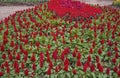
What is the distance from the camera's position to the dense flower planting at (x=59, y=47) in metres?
5.46

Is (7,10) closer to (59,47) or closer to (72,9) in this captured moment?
(72,9)

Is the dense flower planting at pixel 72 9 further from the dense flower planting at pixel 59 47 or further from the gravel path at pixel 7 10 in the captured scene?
the gravel path at pixel 7 10

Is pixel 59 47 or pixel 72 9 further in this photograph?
pixel 72 9

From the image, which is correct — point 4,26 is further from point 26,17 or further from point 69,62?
point 69,62

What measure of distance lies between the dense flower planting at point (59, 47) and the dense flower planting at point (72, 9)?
1.21 feet

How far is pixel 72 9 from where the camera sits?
9.20 metres

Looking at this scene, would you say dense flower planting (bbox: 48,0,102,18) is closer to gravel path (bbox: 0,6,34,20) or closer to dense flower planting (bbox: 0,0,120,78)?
dense flower planting (bbox: 0,0,120,78)

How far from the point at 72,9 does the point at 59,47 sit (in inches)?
118

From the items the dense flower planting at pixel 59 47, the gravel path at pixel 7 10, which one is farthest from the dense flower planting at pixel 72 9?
the gravel path at pixel 7 10

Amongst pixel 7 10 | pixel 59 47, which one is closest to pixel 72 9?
pixel 59 47

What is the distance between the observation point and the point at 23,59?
602cm

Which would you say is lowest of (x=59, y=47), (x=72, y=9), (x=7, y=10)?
(x=7, y=10)

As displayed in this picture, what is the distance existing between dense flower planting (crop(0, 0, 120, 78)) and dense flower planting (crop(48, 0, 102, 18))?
0.37m

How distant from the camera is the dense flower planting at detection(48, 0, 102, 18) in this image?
8.87m
